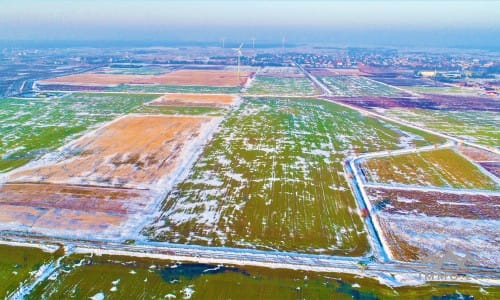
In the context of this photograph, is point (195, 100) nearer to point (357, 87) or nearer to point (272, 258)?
point (357, 87)

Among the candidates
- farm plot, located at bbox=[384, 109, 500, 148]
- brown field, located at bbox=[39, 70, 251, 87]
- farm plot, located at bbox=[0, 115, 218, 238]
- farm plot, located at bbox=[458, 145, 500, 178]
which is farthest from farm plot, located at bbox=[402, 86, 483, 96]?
farm plot, located at bbox=[0, 115, 218, 238]

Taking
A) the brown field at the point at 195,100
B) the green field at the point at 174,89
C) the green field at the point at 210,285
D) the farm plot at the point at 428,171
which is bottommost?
the green field at the point at 210,285


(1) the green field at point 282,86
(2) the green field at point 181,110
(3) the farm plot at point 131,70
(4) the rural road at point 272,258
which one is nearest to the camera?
(4) the rural road at point 272,258

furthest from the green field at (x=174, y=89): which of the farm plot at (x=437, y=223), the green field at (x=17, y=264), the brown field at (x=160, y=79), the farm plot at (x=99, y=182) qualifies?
the green field at (x=17, y=264)

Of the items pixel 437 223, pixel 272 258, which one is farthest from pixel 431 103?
pixel 272 258

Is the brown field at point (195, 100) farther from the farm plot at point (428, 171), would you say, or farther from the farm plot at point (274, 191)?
the farm plot at point (428, 171)

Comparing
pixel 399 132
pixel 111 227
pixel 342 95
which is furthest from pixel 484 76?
pixel 111 227
